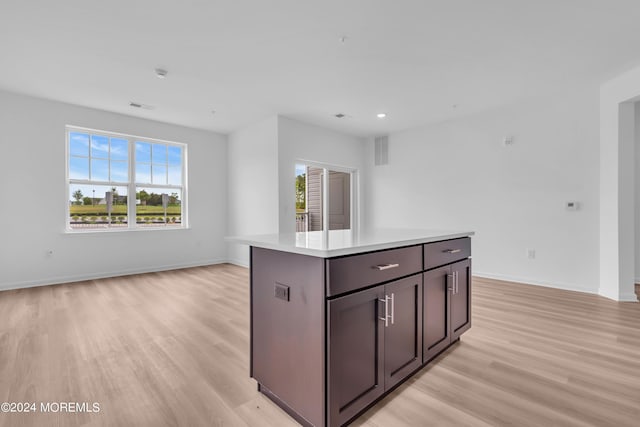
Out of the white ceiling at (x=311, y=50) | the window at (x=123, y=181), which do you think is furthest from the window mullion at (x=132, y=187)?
the white ceiling at (x=311, y=50)

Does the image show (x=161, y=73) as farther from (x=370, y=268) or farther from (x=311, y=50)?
(x=370, y=268)

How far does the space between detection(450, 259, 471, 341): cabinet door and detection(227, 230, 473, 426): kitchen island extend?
1.18ft

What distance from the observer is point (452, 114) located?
5.02 meters

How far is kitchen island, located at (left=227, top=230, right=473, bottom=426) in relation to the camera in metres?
1.40

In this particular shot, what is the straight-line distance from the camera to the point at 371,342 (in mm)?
1596

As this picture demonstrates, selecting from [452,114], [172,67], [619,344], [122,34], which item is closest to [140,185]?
[172,67]

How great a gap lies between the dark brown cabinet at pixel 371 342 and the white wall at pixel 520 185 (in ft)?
11.6

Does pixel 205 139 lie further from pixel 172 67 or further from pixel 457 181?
pixel 457 181

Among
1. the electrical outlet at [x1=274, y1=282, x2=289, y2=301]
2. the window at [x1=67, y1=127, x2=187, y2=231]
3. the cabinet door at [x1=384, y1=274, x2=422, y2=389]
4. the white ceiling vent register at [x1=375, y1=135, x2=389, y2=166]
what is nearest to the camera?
the electrical outlet at [x1=274, y1=282, x2=289, y2=301]

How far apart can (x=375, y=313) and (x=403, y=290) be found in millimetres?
287

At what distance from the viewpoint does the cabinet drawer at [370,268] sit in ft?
4.60

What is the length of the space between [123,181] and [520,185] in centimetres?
645

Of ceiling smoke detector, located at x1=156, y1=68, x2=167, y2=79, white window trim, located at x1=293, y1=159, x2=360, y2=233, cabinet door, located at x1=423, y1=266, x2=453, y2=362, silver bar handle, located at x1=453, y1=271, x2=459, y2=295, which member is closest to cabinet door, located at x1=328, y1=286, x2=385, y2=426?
cabinet door, located at x1=423, y1=266, x2=453, y2=362

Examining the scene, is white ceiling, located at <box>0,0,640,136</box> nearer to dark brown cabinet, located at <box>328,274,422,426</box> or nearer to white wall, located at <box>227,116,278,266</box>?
white wall, located at <box>227,116,278,266</box>
